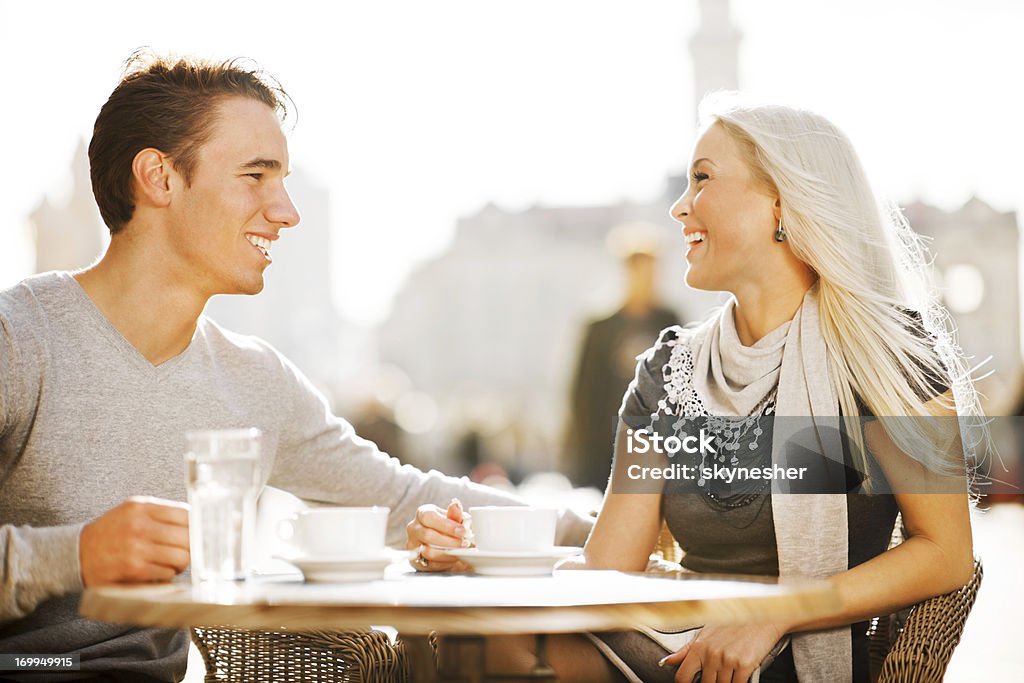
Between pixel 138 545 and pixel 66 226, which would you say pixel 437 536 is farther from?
pixel 66 226

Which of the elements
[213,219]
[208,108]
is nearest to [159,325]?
[213,219]

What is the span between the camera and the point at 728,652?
1680 millimetres

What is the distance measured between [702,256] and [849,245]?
245 millimetres

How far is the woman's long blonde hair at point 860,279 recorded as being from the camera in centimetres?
190

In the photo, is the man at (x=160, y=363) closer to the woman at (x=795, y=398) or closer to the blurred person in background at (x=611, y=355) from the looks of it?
the woman at (x=795, y=398)

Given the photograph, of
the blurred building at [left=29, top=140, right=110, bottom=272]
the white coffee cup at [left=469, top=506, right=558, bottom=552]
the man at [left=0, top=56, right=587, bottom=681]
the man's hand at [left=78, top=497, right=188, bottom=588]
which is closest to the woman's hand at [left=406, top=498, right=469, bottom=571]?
the man at [left=0, top=56, right=587, bottom=681]

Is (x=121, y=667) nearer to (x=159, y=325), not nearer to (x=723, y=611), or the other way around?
(x=159, y=325)

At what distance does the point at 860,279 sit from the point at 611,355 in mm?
3556

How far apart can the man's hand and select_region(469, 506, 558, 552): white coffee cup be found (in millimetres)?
338

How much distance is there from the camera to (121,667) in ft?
5.93

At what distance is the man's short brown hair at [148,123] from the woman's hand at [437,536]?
727 mm

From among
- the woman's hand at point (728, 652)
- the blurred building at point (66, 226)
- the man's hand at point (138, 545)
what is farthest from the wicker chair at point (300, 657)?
the blurred building at point (66, 226)

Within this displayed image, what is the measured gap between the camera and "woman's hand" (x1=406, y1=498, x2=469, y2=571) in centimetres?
163

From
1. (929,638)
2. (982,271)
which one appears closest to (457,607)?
(929,638)
